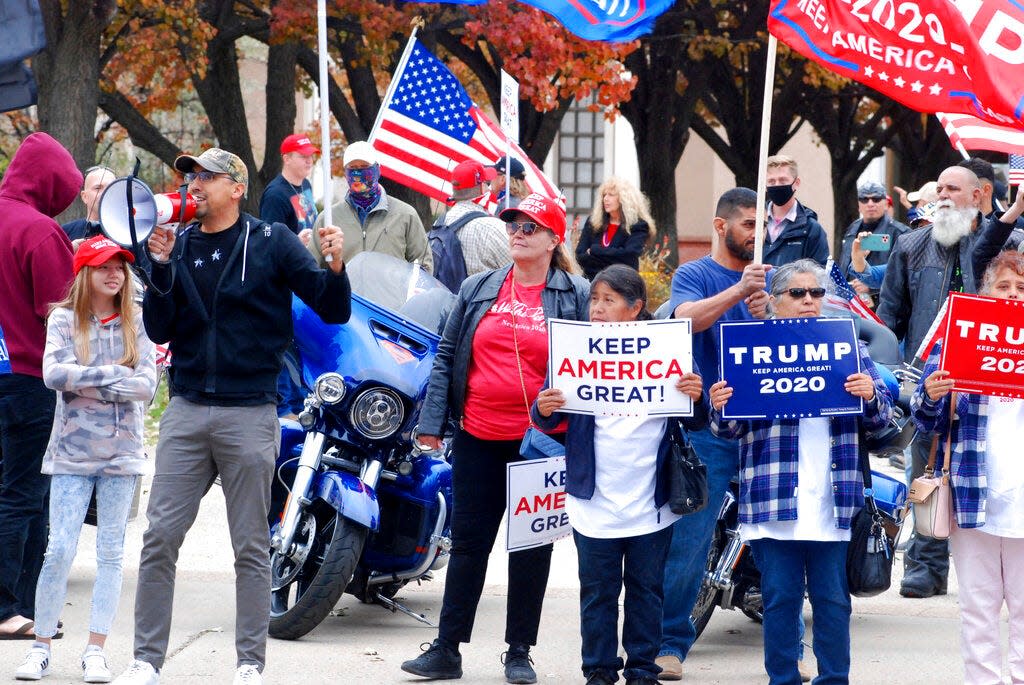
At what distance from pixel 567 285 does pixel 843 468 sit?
1.32 meters

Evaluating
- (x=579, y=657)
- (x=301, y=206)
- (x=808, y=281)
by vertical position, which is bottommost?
(x=579, y=657)

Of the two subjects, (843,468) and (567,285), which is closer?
(843,468)

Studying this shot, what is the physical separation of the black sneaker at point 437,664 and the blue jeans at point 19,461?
173 cm

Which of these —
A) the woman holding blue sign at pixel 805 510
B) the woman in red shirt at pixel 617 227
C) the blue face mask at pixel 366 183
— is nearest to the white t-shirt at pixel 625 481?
the woman holding blue sign at pixel 805 510

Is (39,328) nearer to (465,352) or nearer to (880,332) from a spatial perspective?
(465,352)

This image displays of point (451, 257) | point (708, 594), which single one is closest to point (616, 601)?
point (708, 594)

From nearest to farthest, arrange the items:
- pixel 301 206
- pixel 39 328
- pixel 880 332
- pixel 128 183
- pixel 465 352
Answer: pixel 128 183 < pixel 465 352 < pixel 39 328 < pixel 880 332 < pixel 301 206

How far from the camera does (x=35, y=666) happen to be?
6047 millimetres

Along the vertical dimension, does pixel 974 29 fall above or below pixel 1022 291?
above

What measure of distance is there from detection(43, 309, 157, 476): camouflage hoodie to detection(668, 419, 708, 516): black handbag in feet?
6.71

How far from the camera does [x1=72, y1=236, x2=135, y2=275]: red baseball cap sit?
6.12m

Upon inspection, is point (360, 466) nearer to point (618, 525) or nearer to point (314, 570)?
point (314, 570)

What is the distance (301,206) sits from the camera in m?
10.6

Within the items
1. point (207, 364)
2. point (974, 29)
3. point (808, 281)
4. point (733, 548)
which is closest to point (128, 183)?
point (207, 364)
